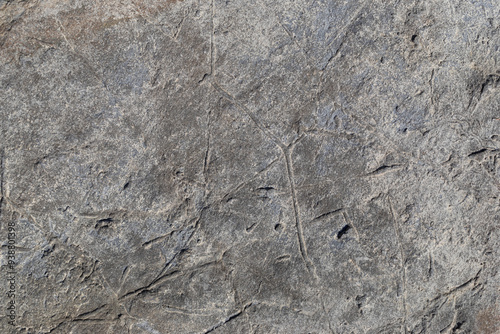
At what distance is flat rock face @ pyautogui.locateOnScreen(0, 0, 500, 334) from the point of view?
2521 mm

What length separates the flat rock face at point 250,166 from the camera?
2521 mm

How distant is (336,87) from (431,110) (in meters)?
0.62

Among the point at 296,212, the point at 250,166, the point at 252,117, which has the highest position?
the point at 252,117

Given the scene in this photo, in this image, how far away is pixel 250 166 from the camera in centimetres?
259

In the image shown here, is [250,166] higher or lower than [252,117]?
lower

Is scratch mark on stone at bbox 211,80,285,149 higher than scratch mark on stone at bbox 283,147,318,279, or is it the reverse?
scratch mark on stone at bbox 211,80,285,149

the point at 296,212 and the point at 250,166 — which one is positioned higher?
the point at 250,166

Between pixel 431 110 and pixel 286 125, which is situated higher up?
pixel 286 125

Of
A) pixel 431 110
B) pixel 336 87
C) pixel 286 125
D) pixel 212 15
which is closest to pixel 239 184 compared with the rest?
pixel 286 125

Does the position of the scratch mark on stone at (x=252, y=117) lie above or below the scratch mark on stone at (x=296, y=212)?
above

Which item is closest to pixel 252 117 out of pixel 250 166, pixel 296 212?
pixel 250 166

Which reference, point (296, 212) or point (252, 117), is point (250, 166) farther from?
point (296, 212)

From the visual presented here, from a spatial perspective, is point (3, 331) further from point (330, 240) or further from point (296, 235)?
point (330, 240)

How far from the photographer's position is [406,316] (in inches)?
104
